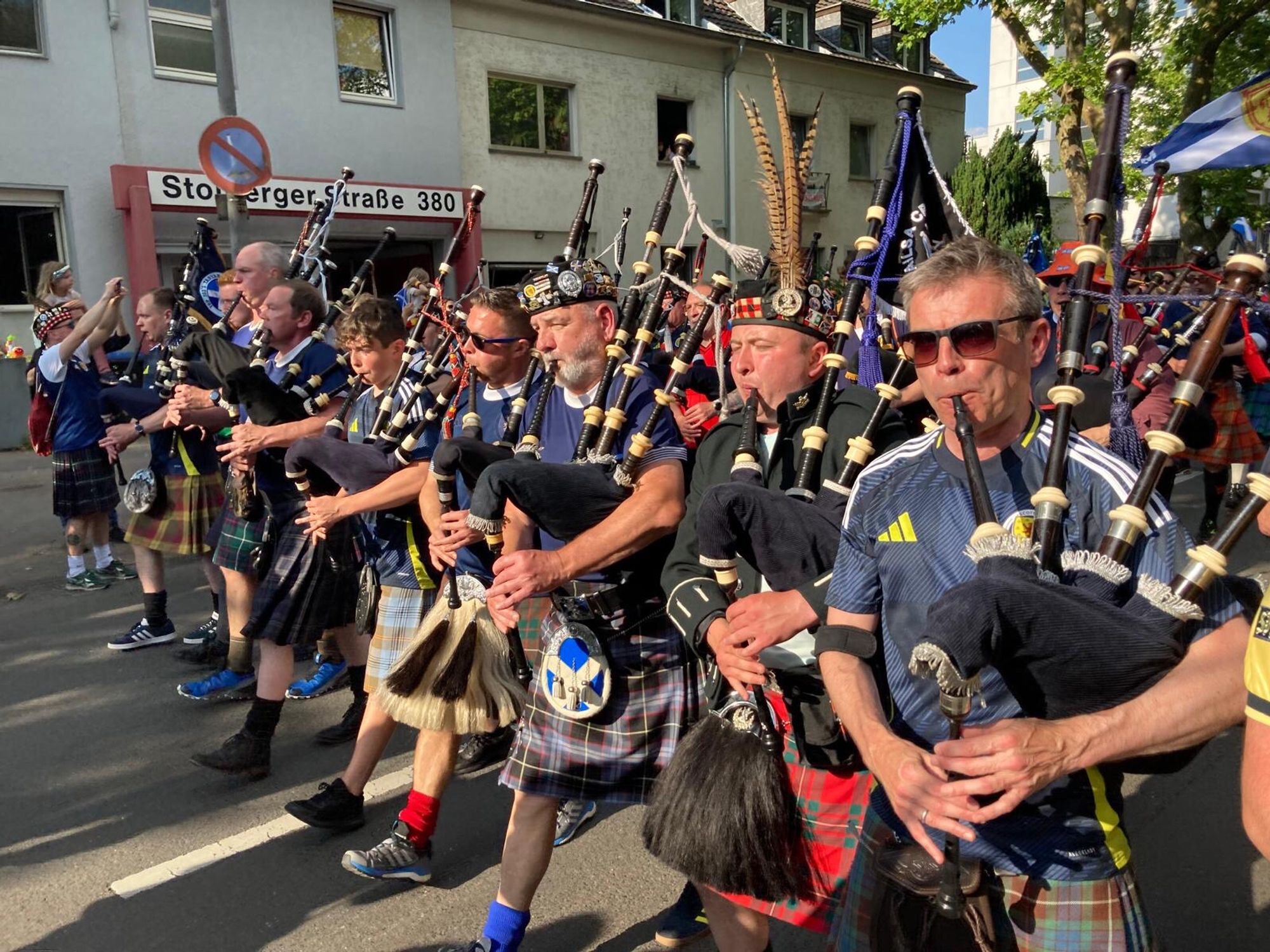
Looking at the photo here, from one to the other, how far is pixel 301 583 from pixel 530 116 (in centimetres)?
1411

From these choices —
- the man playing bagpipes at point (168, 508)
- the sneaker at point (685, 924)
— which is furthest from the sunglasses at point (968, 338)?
the man playing bagpipes at point (168, 508)

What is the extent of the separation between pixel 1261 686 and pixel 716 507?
1103mm

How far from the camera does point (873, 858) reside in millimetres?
1918

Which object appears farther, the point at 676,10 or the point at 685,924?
the point at 676,10

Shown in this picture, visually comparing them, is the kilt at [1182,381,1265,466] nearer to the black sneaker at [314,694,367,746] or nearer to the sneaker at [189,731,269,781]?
the black sneaker at [314,694,367,746]

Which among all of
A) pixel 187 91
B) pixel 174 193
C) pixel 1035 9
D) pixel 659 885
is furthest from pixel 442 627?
pixel 1035 9

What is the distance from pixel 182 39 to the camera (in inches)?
506

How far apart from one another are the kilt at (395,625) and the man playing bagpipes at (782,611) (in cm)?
137

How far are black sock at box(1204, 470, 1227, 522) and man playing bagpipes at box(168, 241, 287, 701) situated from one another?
6584mm

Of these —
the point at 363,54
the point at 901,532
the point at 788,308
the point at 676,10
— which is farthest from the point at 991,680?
the point at 676,10

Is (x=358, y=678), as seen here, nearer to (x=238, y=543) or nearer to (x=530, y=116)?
(x=238, y=543)

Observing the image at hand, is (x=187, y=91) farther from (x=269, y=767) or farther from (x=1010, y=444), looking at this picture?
(x=1010, y=444)

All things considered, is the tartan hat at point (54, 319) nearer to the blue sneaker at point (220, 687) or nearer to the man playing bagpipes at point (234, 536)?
the man playing bagpipes at point (234, 536)

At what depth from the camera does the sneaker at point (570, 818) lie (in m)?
3.51
